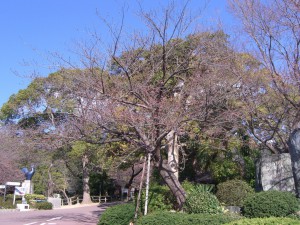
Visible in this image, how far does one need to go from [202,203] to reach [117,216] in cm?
293

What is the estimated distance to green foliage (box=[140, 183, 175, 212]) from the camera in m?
15.3

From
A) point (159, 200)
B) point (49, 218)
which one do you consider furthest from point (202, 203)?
point (49, 218)

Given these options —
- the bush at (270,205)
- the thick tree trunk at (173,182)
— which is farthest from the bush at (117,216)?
the bush at (270,205)

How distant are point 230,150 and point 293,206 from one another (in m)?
9.66

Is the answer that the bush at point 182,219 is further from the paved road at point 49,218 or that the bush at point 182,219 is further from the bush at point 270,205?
the paved road at point 49,218

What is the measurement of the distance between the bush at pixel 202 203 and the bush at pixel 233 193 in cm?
267

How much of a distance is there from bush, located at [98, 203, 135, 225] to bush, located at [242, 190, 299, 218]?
404 cm

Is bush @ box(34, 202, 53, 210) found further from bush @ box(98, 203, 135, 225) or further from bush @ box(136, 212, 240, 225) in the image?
bush @ box(136, 212, 240, 225)

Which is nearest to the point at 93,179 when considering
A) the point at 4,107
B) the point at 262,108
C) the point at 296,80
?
the point at 4,107

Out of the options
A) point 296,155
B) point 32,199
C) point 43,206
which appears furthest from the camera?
point 32,199

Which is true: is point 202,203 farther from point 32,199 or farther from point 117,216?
point 32,199

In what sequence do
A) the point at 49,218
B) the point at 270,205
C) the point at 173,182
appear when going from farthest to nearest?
the point at 49,218, the point at 173,182, the point at 270,205

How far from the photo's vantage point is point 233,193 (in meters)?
15.2

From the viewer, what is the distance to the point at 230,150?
837 inches
